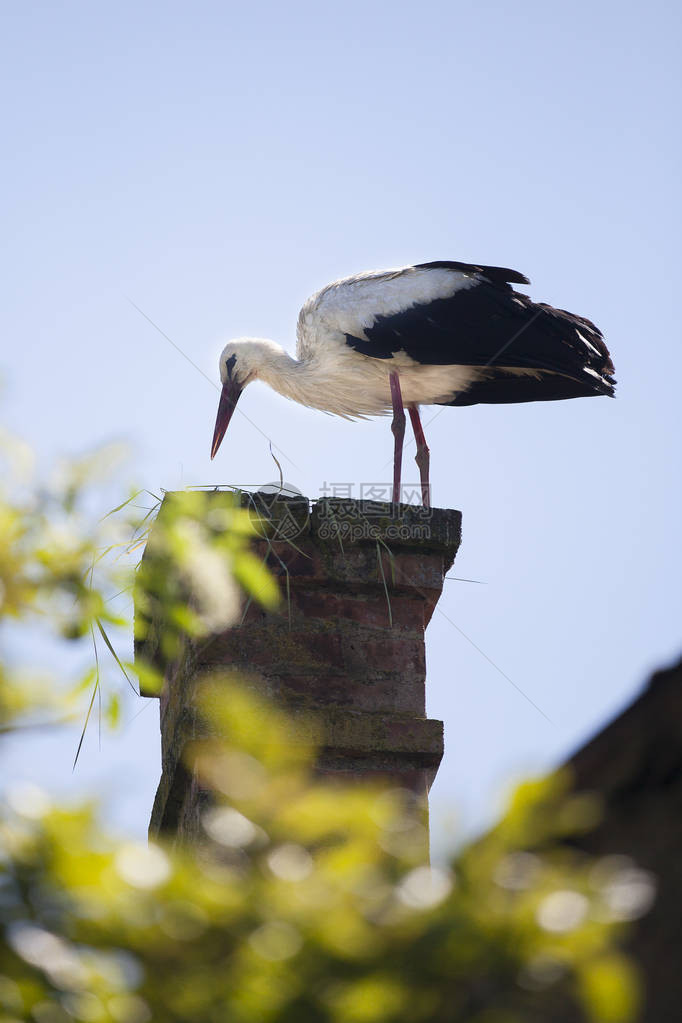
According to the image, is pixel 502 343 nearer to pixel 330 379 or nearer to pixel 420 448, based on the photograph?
pixel 420 448

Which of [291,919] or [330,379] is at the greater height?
[330,379]

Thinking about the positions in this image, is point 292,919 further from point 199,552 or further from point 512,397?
point 512,397

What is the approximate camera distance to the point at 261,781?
1.00 metres

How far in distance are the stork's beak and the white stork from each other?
0.61 metres

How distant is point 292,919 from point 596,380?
17.8ft

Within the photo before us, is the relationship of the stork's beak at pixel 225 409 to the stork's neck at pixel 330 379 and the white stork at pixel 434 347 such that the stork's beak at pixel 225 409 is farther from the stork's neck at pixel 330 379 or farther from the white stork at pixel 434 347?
the white stork at pixel 434 347

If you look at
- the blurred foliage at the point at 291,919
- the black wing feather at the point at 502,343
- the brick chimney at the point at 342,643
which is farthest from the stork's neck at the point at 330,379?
the blurred foliage at the point at 291,919

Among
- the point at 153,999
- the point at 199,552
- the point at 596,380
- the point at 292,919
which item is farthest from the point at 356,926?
the point at 596,380

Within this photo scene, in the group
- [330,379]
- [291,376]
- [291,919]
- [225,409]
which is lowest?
[291,919]

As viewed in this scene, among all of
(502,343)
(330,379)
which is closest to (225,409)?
(330,379)

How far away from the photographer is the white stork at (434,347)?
6.06 meters

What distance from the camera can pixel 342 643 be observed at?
306 cm

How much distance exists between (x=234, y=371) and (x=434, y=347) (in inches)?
52.6

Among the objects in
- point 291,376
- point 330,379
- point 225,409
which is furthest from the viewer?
point 225,409
